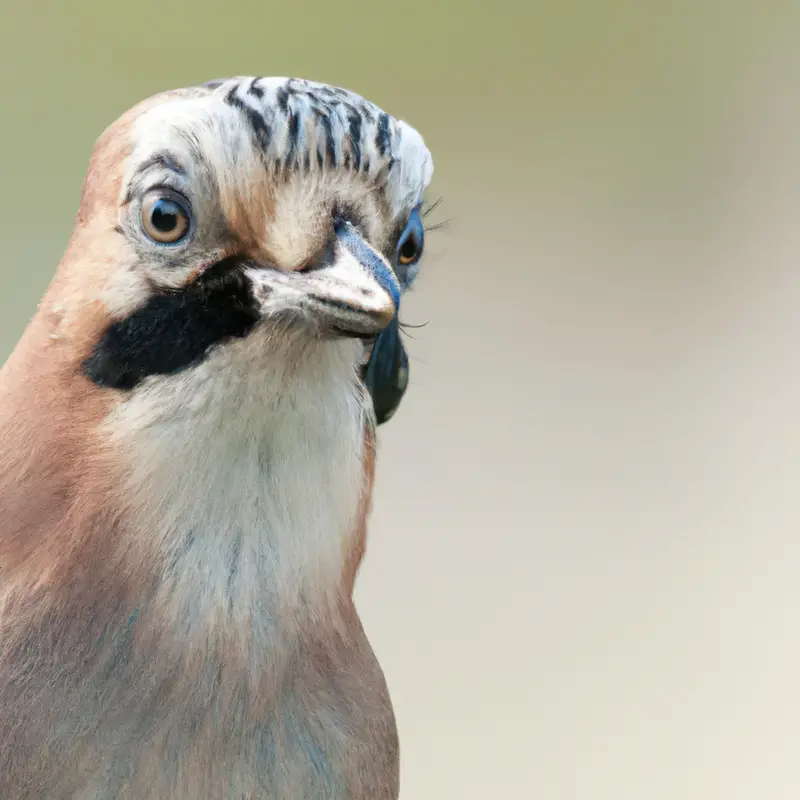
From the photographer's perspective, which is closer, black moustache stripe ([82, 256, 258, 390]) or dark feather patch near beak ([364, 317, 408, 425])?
black moustache stripe ([82, 256, 258, 390])

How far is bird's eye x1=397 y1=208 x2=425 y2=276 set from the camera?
0.71 m

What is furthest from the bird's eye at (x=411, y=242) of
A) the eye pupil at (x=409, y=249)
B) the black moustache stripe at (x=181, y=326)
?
the black moustache stripe at (x=181, y=326)

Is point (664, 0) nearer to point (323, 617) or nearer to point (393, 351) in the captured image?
point (393, 351)

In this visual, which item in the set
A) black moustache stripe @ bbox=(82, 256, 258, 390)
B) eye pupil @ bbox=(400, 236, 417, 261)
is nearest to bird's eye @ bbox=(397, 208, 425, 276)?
eye pupil @ bbox=(400, 236, 417, 261)

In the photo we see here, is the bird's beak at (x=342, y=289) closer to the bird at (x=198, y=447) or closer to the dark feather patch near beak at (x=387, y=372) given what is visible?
the bird at (x=198, y=447)

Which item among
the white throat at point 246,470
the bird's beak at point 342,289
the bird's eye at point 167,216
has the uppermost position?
the bird's eye at point 167,216

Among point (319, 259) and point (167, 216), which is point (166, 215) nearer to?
point (167, 216)

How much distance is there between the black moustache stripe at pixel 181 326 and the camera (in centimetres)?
64

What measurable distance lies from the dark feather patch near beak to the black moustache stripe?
149 millimetres

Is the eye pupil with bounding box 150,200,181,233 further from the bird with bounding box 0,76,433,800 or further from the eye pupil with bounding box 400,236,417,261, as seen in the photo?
the eye pupil with bounding box 400,236,417,261

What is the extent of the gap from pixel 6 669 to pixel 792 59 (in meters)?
1.56

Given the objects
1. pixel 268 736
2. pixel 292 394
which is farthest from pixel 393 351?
pixel 268 736

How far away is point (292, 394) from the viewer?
0.68 meters

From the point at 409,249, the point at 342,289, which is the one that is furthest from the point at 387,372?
the point at 342,289
